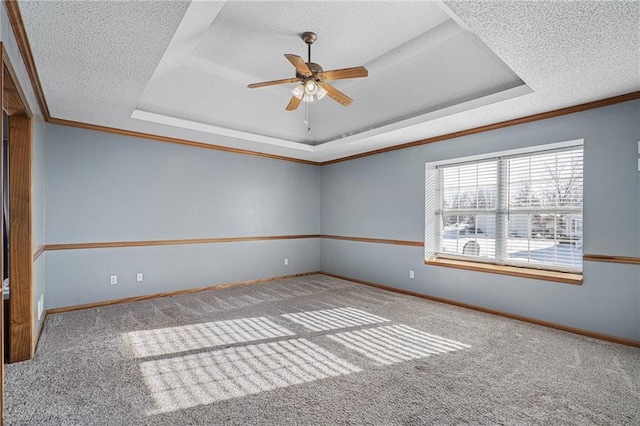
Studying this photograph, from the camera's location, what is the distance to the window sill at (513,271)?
3.37m

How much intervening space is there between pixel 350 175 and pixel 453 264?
96.2 inches

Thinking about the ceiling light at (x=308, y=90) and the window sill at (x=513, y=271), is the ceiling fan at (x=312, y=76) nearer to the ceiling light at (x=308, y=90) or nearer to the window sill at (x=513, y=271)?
the ceiling light at (x=308, y=90)

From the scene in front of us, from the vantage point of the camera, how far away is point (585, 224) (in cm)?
324

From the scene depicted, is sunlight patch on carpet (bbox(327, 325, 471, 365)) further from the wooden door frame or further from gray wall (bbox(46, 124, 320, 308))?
gray wall (bbox(46, 124, 320, 308))

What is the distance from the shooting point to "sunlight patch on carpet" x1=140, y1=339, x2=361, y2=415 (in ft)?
7.05

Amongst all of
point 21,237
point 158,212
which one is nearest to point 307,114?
point 158,212

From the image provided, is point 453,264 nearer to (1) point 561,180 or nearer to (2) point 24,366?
(1) point 561,180

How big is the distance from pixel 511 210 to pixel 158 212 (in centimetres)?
471

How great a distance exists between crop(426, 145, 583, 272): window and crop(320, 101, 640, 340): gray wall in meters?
0.24

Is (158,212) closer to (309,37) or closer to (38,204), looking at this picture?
(38,204)

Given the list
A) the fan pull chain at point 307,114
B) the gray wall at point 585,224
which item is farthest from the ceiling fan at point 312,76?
the gray wall at point 585,224

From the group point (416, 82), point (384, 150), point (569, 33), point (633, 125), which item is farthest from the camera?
point (384, 150)

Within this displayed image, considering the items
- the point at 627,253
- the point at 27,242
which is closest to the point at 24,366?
the point at 27,242

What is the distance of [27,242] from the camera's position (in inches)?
105
